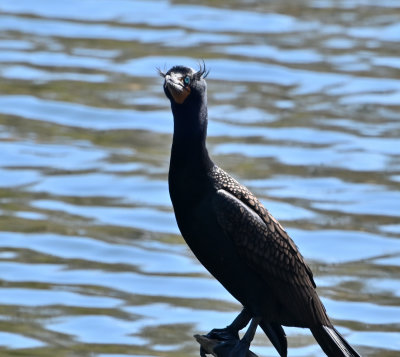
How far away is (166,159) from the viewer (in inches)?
615

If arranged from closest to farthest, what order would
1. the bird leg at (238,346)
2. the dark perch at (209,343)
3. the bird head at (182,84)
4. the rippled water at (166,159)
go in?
the bird head at (182,84) → the bird leg at (238,346) → the dark perch at (209,343) → the rippled water at (166,159)

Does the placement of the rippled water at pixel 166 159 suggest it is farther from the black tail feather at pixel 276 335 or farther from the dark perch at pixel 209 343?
the dark perch at pixel 209 343

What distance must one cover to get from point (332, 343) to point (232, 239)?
0.81m

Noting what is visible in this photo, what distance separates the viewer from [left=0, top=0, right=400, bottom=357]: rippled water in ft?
40.7

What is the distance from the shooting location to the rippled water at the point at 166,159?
1241 cm

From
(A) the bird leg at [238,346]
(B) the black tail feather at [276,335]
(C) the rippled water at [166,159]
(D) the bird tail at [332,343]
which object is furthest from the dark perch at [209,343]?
(C) the rippled water at [166,159]

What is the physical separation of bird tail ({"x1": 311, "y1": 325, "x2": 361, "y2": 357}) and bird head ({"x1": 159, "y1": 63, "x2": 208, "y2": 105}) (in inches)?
57.7

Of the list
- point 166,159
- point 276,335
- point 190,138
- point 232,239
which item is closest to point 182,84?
point 190,138

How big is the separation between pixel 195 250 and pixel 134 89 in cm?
1069

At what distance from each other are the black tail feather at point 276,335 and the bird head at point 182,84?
1348 millimetres

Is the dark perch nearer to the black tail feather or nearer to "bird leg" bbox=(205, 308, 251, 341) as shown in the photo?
"bird leg" bbox=(205, 308, 251, 341)

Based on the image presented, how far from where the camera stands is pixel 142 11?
20.6 m

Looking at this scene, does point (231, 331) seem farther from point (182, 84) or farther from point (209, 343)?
point (182, 84)

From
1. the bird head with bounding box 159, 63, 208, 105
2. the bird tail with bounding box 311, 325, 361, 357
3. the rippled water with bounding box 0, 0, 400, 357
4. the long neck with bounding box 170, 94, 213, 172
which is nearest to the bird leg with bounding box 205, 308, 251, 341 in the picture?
the bird tail with bounding box 311, 325, 361, 357
